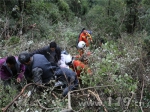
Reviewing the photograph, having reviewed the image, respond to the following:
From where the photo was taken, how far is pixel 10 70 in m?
4.58

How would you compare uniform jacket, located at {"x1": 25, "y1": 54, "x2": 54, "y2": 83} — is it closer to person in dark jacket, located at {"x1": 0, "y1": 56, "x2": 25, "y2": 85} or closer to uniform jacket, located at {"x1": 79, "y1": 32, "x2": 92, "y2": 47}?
person in dark jacket, located at {"x1": 0, "y1": 56, "x2": 25, "y2": 85}

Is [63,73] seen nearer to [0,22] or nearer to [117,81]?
[117,81]

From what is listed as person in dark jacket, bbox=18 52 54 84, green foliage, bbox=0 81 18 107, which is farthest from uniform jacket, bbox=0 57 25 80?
green foliage, bbox=0 81 18 107

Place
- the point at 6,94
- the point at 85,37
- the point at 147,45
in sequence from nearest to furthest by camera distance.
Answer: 1. the point at 6,94
2. the point at 147,45
3. the point at 85,37

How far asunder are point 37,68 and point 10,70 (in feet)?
1.94

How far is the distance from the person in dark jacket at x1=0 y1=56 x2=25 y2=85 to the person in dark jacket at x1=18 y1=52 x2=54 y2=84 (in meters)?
0.16

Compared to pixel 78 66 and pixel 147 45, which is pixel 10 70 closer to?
pixel 78 66

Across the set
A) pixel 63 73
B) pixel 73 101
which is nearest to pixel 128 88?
pixel 73 101

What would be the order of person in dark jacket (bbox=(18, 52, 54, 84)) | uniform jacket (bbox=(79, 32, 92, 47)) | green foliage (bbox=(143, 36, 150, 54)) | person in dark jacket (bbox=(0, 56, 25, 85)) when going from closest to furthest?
1. person in dark jacket (bbox=(18, 52, 54, 84))
2. person in dark jacket (bbox=(0, 56, 25, 85))
3. green foliage (bbox=(143, 36, 150, 54))
4. uniform jacket (bbox=(79, 32, 92, 47))

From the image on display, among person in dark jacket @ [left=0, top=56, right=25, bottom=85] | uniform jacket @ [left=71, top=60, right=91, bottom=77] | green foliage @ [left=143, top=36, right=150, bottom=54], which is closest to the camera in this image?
person in dark jacket @ [left=0, top=56, right=25, bottom=85]

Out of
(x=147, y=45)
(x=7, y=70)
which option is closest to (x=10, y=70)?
(x=7, y=70)

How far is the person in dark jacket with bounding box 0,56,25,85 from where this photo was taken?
450 cm

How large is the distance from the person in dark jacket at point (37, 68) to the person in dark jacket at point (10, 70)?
0.16m

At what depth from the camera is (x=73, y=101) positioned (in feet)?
12.7
